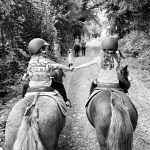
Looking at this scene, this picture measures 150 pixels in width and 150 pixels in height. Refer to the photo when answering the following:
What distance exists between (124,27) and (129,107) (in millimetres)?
17058

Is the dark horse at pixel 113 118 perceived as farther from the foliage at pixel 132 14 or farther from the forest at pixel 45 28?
the foliage at pixel 132 14

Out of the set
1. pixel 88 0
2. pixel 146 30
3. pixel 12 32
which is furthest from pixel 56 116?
pixel 88 0

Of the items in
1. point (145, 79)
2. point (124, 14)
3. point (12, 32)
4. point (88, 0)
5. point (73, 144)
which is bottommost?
point (73, 144)

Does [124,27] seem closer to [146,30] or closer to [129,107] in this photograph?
[146,30]

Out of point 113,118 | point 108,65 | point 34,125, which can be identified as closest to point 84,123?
point 108,65

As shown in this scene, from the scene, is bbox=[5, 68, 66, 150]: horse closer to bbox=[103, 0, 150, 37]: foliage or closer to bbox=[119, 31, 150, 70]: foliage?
bbox=[119, 31, 150, 70]: foliage

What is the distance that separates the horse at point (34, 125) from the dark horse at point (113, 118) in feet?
2.26

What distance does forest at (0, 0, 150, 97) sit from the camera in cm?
859

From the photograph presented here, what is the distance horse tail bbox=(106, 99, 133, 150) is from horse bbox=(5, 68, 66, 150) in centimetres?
89

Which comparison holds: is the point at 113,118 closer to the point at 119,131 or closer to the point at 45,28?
the point at 119,131

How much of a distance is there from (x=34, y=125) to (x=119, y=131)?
1.29m

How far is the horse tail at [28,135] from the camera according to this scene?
311 centimetres

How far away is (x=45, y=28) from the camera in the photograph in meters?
14.0

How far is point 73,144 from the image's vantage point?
5.89 metres
